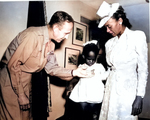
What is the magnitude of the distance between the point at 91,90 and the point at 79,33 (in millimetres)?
531

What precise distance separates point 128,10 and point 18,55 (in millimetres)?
948

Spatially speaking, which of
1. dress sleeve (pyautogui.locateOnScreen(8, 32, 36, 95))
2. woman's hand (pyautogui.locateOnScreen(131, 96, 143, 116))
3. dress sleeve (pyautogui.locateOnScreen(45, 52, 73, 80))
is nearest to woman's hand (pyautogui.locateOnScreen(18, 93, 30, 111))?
dress sleeve (pyautogui.locateOnScreen(8, 32, 36, 95))

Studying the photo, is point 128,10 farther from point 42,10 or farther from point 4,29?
point 4,29

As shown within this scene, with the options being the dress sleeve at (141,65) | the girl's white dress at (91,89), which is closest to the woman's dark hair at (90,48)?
the girl's white dress at (91,89)

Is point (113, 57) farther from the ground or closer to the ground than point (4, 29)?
closer to the ground

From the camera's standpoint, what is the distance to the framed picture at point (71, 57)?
1.21 m

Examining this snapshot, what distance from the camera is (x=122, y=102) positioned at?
85 centimetres

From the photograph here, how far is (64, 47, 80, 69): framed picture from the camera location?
1.21 metres

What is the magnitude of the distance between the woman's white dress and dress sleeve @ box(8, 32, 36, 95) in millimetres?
518

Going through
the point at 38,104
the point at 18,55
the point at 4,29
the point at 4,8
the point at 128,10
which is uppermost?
the point at 128,10

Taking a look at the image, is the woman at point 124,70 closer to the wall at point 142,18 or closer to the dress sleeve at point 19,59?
the wall at point 142,18

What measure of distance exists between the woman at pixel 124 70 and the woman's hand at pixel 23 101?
1.65 feet

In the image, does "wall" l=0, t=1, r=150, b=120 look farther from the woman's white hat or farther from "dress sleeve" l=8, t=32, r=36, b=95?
the woman's white hat

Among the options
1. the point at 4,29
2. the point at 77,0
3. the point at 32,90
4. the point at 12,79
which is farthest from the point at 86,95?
the point at 77,0
